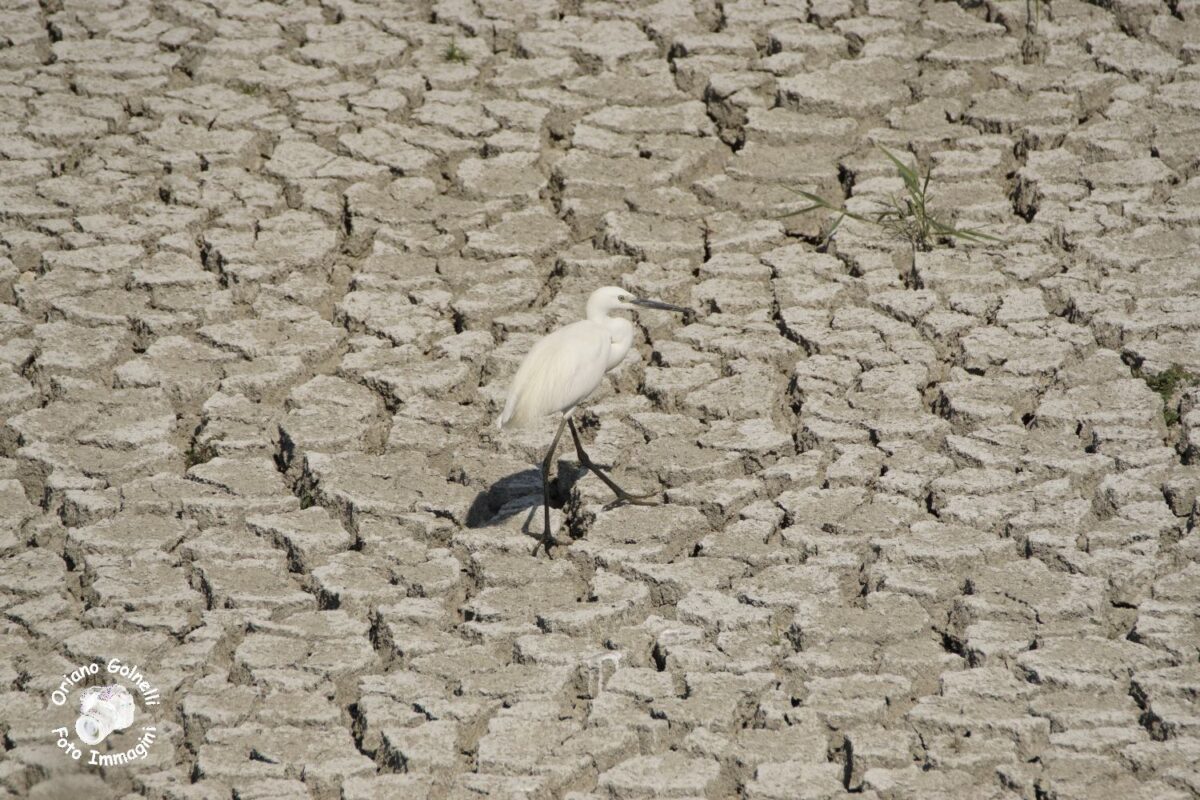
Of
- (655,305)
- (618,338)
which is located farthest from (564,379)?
(655,305)

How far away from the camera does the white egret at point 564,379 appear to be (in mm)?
3955

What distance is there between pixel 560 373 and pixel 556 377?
0.04 feet

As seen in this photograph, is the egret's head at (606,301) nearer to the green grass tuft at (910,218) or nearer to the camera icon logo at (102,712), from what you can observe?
the green grass tuft at (910,218)

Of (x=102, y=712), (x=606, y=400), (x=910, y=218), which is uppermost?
(x=910, y=218)

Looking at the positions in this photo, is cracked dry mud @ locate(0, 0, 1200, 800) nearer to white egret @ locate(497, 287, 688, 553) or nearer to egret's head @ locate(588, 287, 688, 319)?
white egret @ locate(497, 287, 688, 553)

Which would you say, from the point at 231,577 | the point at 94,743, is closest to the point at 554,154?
the point at 231,577

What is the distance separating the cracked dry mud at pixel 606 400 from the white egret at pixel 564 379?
0.29 feet

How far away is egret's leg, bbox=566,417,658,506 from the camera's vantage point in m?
4.01

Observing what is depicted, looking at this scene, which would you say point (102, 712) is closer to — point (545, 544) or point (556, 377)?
point (545, 544)

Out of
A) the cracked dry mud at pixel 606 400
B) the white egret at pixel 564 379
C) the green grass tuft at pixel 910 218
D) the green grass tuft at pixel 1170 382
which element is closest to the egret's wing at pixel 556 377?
the white egret at pixel 564 379

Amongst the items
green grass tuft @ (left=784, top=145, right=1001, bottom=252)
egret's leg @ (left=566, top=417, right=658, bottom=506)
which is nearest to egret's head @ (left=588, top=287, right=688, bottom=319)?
egret's leg @ (left=566, top=417, right=658, bottom=506)

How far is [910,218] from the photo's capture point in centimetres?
507

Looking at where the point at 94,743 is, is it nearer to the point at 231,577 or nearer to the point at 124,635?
the point at 124,635

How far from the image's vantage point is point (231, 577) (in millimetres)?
3760
